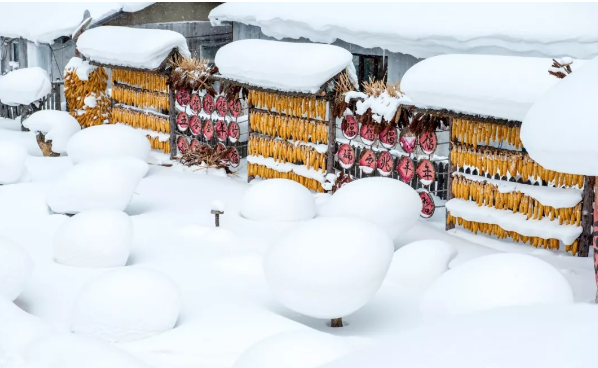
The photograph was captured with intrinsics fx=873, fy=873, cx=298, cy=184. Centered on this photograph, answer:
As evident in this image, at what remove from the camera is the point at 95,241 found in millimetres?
10289

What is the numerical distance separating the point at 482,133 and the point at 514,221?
1285 millimetres

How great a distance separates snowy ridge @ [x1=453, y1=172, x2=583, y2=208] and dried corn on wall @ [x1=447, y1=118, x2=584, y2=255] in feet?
0.20

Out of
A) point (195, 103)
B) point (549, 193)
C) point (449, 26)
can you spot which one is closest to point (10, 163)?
point (195, 103)

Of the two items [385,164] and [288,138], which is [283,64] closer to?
[288,138]

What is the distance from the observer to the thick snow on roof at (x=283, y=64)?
13.7m

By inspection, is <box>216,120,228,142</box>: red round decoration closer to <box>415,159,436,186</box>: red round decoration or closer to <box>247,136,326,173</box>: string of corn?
<box>247,136,326,173</box>: string of corn

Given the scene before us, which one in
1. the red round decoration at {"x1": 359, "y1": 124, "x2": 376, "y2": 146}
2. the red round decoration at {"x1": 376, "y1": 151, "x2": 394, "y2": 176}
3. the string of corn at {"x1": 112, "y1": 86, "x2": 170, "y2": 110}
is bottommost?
the string of corn at {"x1": 112, "y1": 86, "x2": 170, "y2": 110}

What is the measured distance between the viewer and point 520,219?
11.5 meters

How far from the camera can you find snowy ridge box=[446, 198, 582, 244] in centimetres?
1098

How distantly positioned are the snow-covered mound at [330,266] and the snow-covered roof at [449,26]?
6928 millimetres

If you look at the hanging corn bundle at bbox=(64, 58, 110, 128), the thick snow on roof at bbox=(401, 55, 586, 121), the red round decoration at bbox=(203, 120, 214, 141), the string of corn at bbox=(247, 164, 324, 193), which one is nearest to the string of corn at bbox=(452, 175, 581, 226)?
the thick snow on roof at bbox=(401, 55, 586, 121)

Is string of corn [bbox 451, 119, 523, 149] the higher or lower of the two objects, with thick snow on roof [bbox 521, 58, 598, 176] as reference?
lower

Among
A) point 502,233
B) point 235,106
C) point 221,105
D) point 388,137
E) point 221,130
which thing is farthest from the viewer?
point 221,130

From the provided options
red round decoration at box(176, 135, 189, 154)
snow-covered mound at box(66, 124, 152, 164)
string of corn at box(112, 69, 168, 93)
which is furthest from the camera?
string of corn at box(112, 69, 168, 93)
